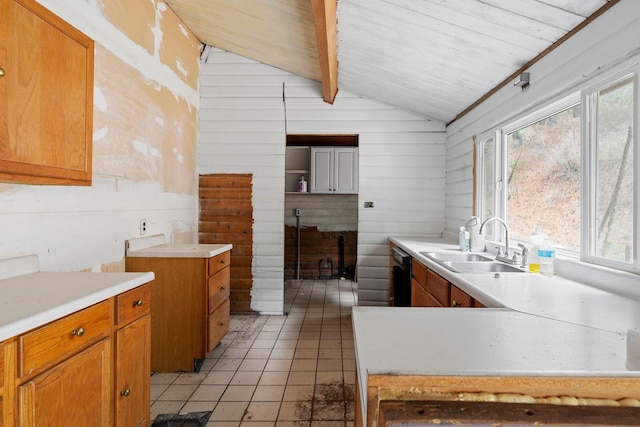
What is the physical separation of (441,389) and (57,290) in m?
1.52

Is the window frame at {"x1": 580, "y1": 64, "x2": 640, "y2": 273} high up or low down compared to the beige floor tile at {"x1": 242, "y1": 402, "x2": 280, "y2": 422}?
up

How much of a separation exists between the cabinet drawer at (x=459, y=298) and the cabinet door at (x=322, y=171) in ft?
13.5

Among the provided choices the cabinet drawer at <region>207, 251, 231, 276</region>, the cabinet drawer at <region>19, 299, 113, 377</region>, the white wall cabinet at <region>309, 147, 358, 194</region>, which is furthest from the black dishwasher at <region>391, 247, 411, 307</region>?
the white wall cabinet at <region>309, 147, 358, 194</region>

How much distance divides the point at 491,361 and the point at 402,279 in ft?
8.15

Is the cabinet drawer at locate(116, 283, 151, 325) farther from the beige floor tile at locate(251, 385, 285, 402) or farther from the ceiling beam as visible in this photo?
the ceiling beam

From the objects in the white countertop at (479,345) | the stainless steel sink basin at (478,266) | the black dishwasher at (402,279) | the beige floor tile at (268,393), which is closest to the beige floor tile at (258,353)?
the beige floor tile at (268,393)

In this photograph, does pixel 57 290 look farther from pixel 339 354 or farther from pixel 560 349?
pixel 339 354

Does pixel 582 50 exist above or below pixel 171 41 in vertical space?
below

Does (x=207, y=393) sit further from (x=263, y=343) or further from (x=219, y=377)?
Answer: (x=263, y=343)

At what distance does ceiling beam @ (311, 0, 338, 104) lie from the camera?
7.81 ft

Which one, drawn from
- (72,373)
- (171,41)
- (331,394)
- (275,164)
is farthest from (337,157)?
(72,373)

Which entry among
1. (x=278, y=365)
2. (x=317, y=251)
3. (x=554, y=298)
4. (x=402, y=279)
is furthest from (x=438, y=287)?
(x=317, y=251)

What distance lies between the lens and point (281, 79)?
14.4 ft

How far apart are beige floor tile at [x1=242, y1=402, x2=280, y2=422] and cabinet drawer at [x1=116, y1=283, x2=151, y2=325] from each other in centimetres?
91
